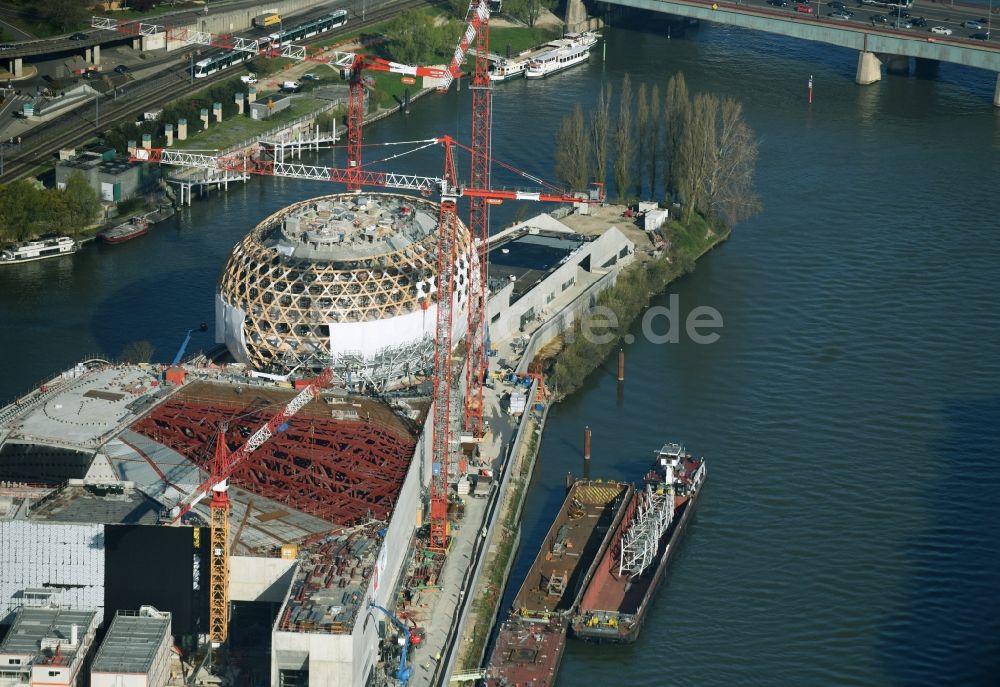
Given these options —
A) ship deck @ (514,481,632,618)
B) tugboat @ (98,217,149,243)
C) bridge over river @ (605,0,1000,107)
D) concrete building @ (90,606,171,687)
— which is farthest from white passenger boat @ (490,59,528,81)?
concrete building @ (90,606,171,687)

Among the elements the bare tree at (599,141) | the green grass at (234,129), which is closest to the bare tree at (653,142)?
the bare tree at (599,141)

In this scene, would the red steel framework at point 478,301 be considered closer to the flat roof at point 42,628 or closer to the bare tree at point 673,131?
the bare tree at point 673,131

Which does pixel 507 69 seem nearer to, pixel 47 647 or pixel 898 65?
pixel 898 65

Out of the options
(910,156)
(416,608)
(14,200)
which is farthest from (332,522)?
(910,156)

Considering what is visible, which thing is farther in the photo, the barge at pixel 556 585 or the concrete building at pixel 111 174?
the concrete building at pixel 111 174

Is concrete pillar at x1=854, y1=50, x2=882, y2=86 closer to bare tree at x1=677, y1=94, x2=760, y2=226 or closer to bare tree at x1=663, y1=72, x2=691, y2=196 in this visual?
bare tree at x1=677, y1=94, x2=760, y2=226

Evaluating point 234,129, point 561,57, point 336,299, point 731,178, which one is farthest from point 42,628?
point 561,57
